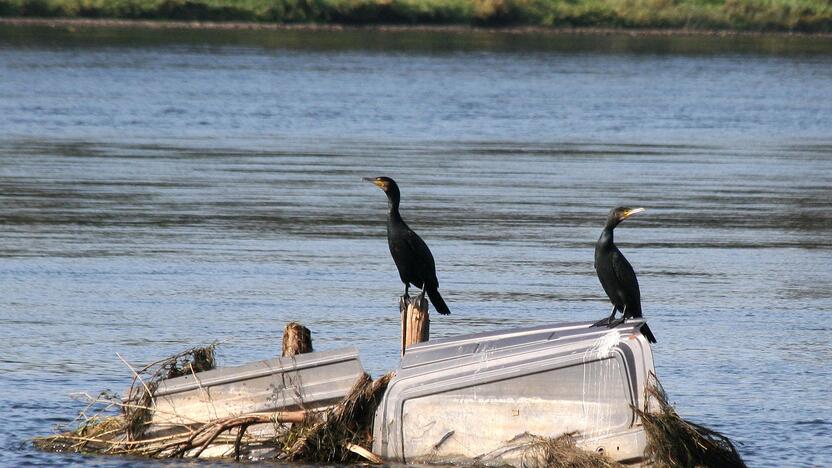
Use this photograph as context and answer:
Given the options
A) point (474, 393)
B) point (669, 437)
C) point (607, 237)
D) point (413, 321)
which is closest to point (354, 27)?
point (413, 321)

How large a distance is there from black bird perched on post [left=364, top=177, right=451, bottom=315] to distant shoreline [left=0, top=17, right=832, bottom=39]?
2890 inches

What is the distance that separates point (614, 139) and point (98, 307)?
2435 centimetres

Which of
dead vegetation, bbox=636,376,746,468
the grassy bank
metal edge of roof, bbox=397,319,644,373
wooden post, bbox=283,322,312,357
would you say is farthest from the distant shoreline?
dead vegetation, bbox=636,376,746,468

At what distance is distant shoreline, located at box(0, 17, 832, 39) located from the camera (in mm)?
84312

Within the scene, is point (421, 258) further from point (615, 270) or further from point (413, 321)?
point (615, 270)

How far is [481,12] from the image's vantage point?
3270 inches

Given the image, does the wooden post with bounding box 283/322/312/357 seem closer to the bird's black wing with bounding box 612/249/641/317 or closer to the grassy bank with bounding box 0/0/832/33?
the bird's black wing with bounding box 612/249/641/317

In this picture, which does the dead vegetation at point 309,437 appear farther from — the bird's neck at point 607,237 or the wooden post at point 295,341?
the bird's neck at point 607,237

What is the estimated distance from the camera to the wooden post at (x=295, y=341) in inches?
451

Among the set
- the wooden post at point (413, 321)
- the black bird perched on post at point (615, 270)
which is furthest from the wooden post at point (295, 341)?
the black bird perched on post at point (615, 270)

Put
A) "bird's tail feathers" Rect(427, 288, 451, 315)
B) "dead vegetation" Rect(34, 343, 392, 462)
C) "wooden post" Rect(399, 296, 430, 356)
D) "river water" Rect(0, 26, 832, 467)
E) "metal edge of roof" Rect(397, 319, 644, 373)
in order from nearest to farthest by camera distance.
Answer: "metal edge of roof" Rect(397, 319, 644, 373) → "dead vegetation" Rect(34, 343, 392, 462) → "wooden post" Rect(399, 296, 430, 356) → "bird's tail feathers" Rect(427, 288, 451, 315) → "river water" Rect(0, 26, 832, 467)

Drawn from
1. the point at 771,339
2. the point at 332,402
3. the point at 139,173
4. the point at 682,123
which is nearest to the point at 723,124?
the point at 682,123

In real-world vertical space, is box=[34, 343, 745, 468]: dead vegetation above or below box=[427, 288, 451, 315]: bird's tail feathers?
below

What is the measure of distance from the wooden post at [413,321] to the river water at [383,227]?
1969mm
